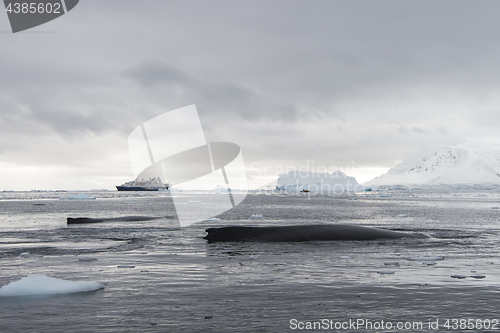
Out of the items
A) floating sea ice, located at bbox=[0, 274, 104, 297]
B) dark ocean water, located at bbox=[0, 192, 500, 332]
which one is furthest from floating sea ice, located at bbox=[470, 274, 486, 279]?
floating sea ice, located at bbox=[0, 274, 104, 297]

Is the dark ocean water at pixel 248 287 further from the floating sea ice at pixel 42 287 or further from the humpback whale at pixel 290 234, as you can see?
the humpback whale at pixel 290 234

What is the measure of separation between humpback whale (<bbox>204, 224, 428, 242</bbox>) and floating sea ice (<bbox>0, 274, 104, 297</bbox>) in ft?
35.7

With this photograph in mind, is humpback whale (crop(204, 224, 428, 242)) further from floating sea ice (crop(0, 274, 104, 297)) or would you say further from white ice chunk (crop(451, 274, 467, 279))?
floating sea ice (crop(0, 274, 104, 297))

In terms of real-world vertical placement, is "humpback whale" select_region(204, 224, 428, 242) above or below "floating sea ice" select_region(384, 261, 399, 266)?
above

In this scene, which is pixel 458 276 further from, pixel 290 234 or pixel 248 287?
pixel 290 234

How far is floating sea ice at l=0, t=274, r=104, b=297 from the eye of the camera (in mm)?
9500

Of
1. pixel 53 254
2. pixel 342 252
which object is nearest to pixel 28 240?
pixel 53 254

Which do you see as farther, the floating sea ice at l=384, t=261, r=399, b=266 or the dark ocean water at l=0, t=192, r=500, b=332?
the floating sea ice at l=384, t=261, r=399, b=266

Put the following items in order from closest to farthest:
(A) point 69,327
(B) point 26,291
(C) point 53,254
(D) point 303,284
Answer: (A) point 69,327, (B) point 26,291, (D) point 303,284, (C) point 53,254

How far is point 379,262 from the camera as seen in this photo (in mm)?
14273

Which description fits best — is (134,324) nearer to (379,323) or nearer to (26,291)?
(26,291)

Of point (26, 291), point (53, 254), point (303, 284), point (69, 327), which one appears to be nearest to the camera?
point (69, 327)

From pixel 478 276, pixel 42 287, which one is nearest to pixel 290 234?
pixel 478 276

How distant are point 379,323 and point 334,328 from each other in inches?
36.8
